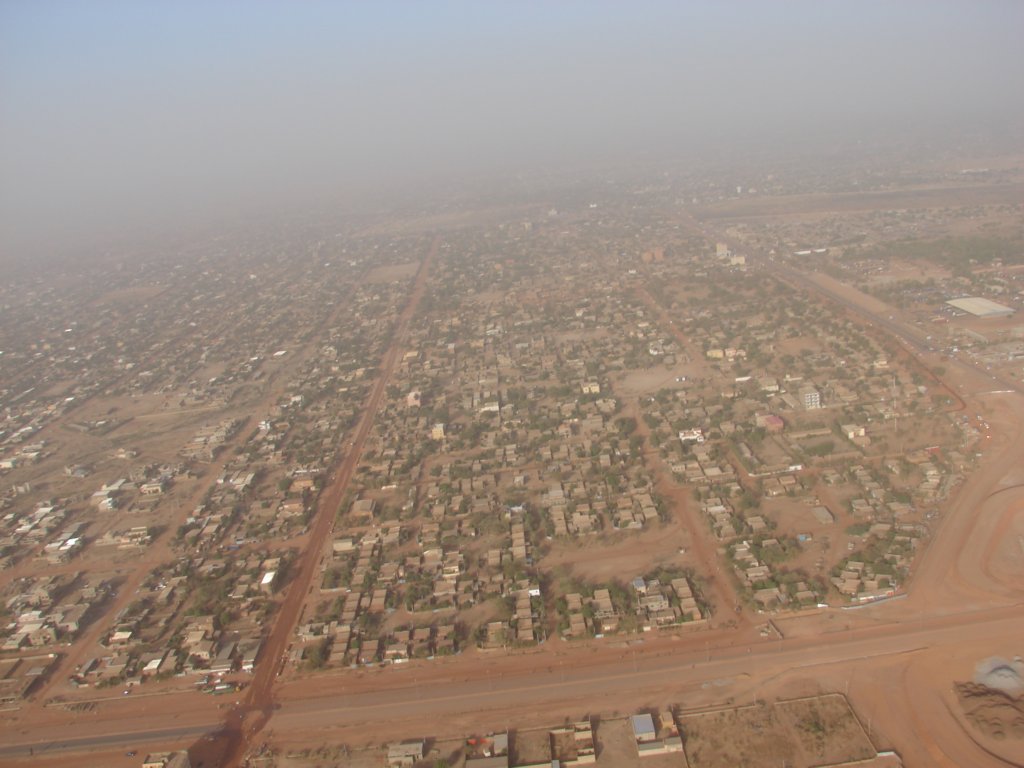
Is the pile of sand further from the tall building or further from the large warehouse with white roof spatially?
the large warehouse with white roof

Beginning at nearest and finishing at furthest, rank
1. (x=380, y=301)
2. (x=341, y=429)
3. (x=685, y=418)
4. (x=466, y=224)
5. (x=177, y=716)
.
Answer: (x=177, y=716), (x=685, y=418), (x=341, y=429), (x=380, y=301), (x=466, y=224)

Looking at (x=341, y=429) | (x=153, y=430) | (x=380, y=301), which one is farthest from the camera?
(x=380, y=301)

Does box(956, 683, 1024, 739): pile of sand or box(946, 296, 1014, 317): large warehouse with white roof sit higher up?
box(946, 296, 1014, 317): large warehouse with white roof

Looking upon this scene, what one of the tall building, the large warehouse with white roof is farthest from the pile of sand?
the large warehouse with white roof

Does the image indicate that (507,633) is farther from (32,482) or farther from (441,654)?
(32,482)

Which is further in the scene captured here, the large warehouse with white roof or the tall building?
the large warehouse with white roof

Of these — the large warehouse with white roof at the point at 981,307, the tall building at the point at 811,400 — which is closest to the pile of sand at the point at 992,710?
the tall building at the point at 811,400

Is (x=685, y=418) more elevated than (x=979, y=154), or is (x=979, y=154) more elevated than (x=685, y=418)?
(x=979, y=154)

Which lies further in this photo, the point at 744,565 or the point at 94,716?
the point at 744,565

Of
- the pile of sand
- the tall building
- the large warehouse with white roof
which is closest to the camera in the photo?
the pile of sand

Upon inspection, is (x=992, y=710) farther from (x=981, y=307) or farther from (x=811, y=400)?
(x=981, y=307)

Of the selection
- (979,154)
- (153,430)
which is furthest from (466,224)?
(979,154)
